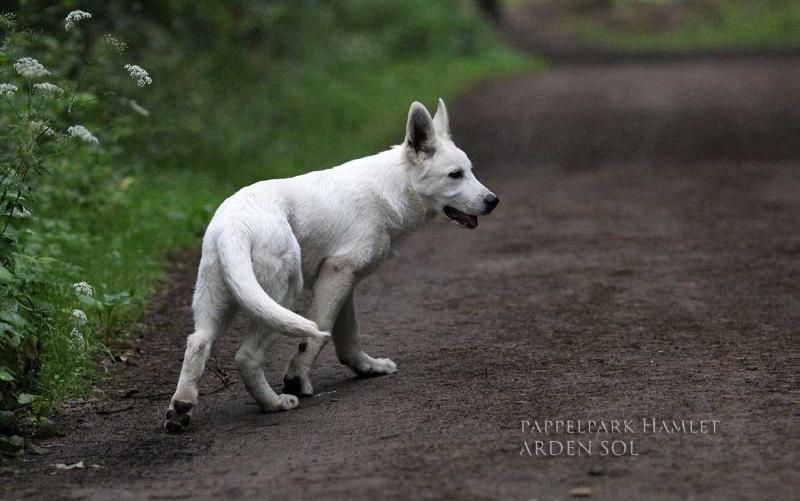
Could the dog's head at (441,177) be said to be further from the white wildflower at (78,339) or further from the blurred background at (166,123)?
the white wildflower at (78,339)

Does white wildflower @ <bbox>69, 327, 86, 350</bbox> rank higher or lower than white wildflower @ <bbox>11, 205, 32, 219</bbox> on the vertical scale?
lower

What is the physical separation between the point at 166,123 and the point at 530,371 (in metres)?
7.80

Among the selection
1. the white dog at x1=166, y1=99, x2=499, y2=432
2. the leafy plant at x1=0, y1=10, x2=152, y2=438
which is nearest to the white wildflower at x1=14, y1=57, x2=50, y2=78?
the leafy plant at x1=0, y1=10, x2=152, y2=438

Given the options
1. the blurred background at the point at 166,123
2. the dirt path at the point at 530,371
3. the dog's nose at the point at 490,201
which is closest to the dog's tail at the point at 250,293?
the dirt path at the point at 530,371

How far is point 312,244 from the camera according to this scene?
20.5 feet

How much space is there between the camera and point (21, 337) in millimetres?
5656

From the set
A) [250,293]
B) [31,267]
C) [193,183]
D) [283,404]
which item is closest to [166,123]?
[193,183]

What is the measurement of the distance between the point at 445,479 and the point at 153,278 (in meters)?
4.92

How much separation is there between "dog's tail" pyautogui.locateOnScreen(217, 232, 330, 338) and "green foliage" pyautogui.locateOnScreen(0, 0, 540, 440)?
3.30 ft

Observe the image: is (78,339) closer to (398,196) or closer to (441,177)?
(398,196)

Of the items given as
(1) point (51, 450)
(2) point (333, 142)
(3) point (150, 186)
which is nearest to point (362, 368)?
(1) point (51, 450)

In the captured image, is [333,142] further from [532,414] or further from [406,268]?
[532,414]

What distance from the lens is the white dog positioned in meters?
5.50

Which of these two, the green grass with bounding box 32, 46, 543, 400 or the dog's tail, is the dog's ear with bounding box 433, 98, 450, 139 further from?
the green grass with bounding box 32, 46, 543, 400
